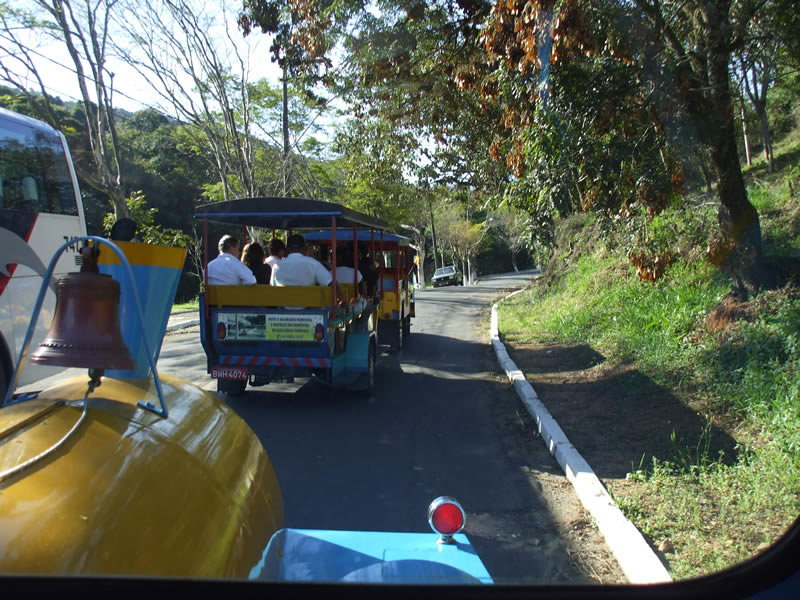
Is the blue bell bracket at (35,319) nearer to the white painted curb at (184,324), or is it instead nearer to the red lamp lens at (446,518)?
the red lamp lens at (446,518)

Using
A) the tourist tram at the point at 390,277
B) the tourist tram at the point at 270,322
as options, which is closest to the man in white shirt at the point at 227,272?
the tourist tram at the point at 270,322

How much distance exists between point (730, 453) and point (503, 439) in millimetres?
2312

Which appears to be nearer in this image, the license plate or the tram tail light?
the tram tail light

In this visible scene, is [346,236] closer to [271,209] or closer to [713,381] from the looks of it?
[271,209]

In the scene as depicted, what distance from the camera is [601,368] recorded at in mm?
8305

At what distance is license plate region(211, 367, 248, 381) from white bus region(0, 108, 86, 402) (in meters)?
2.03

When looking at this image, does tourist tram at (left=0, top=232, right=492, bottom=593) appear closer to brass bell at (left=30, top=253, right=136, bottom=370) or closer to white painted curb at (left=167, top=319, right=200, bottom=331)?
brass bell at (left=30, top=253, right=136, bottom=370)

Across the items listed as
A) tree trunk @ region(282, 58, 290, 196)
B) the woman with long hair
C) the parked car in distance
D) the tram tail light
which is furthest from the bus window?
the parked car in distance

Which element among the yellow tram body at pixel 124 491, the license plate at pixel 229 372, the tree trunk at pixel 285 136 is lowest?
the license plate at pixel 229 372

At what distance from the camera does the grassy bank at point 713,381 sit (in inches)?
104

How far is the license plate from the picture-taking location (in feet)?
23.8

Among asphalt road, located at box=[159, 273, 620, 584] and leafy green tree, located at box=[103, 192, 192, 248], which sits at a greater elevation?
leafy green tree, located at box=[103, 192, 192, 248]

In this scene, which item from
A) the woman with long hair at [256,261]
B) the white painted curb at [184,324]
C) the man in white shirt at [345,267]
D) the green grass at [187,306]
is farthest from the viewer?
the green grass at [187,306]

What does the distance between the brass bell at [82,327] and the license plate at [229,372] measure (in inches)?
213
